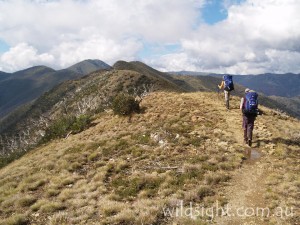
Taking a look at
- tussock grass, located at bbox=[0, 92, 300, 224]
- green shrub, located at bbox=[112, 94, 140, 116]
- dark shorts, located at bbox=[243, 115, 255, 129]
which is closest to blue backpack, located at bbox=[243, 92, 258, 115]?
dark shorts, located at bbox=[243, 115, 255, 129]

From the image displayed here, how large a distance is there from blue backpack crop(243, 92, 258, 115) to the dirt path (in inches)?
95.1

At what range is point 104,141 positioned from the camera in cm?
2316

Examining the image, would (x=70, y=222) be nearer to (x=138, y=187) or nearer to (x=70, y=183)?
(x=138, y=187)

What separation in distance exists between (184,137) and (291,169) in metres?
7.09

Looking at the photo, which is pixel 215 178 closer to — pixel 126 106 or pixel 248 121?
pixel 248 121

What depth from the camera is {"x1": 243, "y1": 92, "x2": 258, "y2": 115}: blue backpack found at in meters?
19.7

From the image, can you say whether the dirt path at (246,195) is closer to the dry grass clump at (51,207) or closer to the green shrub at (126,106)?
the dry grass clump at (51,207)

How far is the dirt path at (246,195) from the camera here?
11555mm

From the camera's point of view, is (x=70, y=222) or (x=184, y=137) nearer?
(x=70, y=222)

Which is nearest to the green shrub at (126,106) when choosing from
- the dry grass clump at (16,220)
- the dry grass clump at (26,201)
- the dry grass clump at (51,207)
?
the dry grass clump at (26,201)

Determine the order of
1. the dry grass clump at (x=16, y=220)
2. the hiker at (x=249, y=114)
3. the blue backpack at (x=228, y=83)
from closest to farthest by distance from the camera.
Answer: the dry grass clump at (x=16, y=220) < the hiker at (x=249, y=114) < the blue backpack at (x=228, y=83)

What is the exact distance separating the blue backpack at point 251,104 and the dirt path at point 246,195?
2415mm

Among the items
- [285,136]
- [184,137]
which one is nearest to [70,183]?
[184,137]

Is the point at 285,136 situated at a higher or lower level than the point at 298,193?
higher
